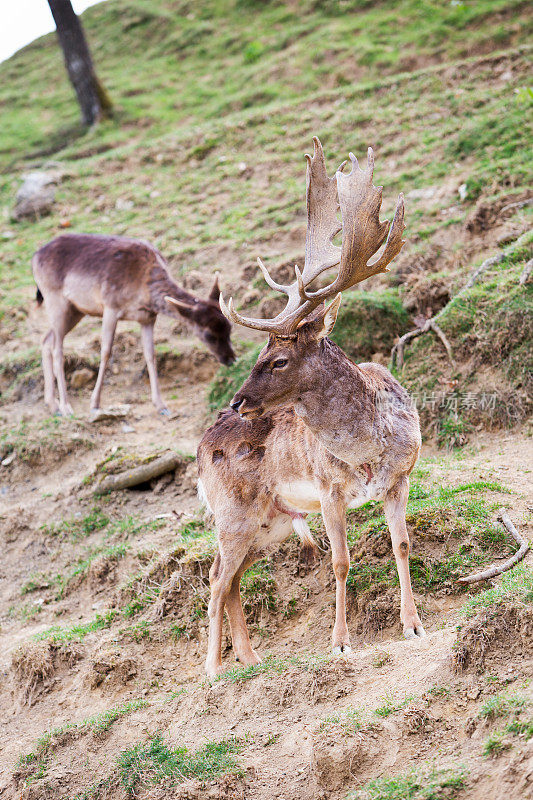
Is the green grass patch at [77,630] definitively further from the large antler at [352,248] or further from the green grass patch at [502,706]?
the green grass patch at [502,706]

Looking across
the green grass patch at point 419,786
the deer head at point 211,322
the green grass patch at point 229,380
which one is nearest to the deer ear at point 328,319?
the green grass patch at point 419,786

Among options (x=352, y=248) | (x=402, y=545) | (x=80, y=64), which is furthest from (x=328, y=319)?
(x=80, y=64)

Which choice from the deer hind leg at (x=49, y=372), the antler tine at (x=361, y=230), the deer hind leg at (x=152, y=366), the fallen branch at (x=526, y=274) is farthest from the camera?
the deer hind leg at (x=49, y=372)

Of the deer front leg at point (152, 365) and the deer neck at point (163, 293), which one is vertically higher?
the deer neck at point (163, 293)

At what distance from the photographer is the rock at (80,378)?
12.1 meters

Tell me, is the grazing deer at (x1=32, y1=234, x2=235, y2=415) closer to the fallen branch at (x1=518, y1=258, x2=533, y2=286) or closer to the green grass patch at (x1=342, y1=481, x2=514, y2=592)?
the fallen branch at (x1=518, y1=258, x2=533, y2=286)

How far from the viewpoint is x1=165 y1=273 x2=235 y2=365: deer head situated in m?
10.6

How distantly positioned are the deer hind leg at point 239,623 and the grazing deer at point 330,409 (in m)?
0.01

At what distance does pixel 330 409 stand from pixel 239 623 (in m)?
1.92

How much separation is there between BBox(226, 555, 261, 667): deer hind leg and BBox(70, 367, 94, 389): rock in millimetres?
6661

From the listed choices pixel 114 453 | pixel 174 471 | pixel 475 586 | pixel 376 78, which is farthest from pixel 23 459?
pixel 376 78

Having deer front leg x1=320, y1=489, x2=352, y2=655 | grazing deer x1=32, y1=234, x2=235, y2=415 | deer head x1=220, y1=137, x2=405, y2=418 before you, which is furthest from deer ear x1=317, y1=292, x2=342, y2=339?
grazing deer x1=32, y1=234, x2=235, y2=415

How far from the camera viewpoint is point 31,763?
18.1 feet

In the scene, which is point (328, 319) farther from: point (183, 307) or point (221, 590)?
point (183, 307)
